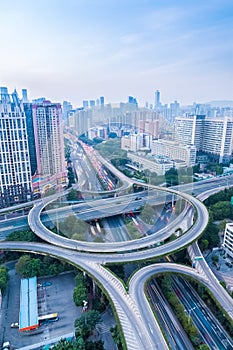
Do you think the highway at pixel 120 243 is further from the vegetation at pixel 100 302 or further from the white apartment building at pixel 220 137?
the white apartment building at pixel 220 137

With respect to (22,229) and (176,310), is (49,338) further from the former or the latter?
(22,229)

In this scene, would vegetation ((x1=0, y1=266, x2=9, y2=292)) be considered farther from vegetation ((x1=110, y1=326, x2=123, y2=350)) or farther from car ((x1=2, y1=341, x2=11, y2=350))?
vegetation ((x1=110, y1=326, x2=123, y2=350))

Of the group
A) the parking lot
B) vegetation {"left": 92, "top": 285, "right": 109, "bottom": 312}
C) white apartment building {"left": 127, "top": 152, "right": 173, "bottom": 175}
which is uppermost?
white apartment building {"left": 127, "top": 152, "right": 173, "bottom": 175}

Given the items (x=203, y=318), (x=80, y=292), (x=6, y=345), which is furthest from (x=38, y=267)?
(x=203, y=318)

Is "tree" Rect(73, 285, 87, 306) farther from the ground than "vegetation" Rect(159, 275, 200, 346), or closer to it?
farther from the ground

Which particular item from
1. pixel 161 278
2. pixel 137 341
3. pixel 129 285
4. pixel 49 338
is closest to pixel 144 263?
pixel 161 278

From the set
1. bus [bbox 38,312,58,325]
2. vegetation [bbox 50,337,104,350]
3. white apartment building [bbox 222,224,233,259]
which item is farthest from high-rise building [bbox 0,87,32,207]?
white apartment building [bbox 222,224,233,259]
